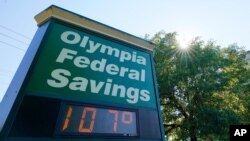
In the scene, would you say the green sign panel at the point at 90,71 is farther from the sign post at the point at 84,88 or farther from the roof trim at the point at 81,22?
the roof trim at the point at 81,22

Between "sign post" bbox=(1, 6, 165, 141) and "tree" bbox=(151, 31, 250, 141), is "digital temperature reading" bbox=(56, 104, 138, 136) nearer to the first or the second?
"sign post" bbox=(1, 6, 165, 141)

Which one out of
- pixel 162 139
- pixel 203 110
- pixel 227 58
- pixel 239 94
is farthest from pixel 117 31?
pixel 227 58

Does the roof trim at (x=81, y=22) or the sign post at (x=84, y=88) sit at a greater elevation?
the roof trim at (x=81, y=22)

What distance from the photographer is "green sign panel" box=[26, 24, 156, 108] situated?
10.1 ft

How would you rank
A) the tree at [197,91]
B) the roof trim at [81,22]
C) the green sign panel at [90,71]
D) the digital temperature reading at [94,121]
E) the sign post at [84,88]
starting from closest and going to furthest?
the sign post at [84,88], the digital temperature reading at [94,121], the green sign panel at [90,71], the roof trim at [81,22], the tree at [197,91]

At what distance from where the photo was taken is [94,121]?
120 inches

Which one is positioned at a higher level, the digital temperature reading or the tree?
the tree

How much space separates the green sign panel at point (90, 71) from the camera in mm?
3086

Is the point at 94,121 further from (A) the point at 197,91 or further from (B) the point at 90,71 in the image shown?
(A) the point at 197,91

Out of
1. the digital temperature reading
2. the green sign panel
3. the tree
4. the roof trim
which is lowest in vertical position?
the digital temperature reading

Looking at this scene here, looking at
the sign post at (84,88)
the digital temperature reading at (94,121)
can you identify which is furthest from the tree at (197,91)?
the digital temperature reading at (94,121)

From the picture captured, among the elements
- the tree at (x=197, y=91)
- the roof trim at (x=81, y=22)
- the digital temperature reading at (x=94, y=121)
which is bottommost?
the digital temperature reading at (x=94, y=121)

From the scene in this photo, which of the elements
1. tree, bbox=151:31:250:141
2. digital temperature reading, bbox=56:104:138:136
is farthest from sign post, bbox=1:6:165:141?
tree, bbox=151:31:250:141

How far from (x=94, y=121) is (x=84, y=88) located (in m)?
0.50
